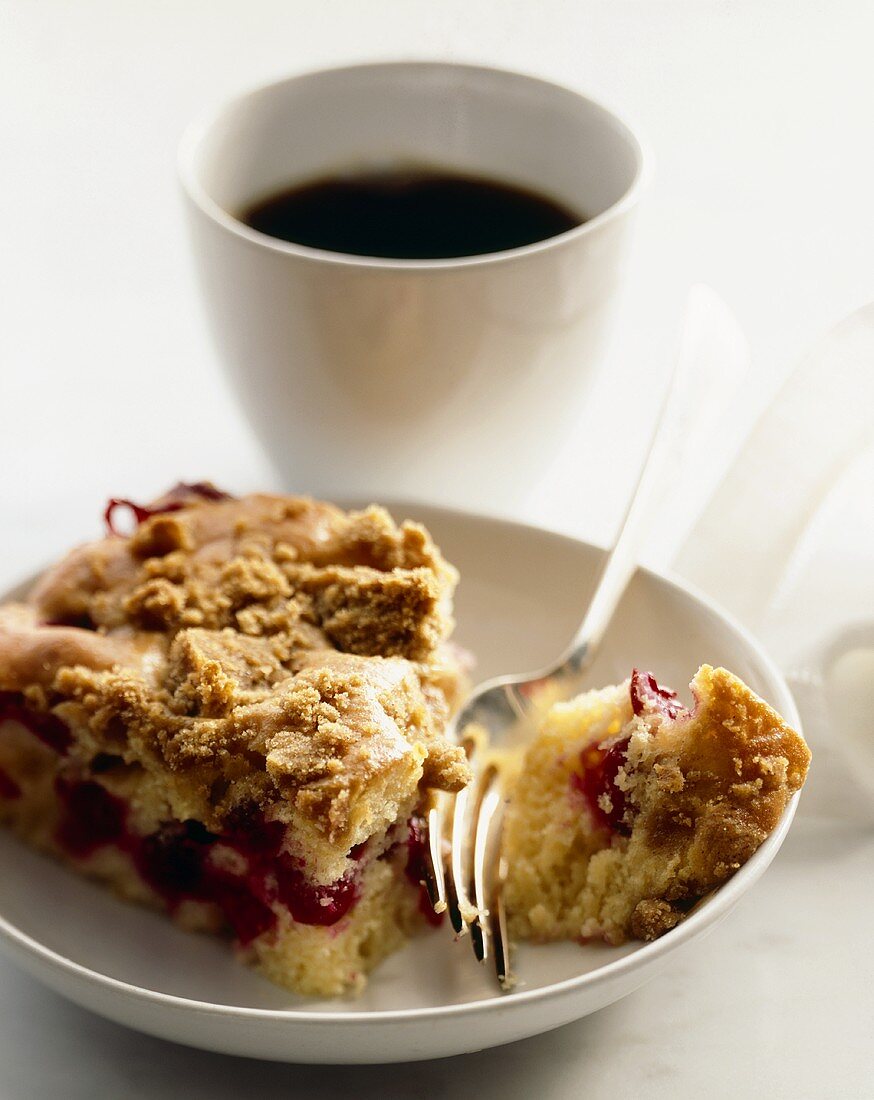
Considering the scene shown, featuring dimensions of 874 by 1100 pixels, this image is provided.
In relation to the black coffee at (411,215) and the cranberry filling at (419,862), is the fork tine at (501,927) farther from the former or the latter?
the black coffee at (411,215)

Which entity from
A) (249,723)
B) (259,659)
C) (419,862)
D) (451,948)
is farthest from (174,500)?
(451,948)

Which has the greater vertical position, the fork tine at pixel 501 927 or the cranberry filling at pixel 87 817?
the fork tine at pixel 501 927

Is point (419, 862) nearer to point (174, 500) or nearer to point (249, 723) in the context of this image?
point (249, 723)

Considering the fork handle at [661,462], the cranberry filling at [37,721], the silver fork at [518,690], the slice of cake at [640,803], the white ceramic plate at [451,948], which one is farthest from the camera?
the fork handle at [661,462]

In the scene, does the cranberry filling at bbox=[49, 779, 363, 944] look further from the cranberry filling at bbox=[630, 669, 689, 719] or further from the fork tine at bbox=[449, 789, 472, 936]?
the cranberry filling at bbox=[630, 669, 689, 719]

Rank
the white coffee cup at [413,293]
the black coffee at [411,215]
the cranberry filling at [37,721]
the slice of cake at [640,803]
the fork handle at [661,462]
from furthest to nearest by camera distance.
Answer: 1. the black coffee at [411,215]
2. the white coffee cup at [413,293]
3. the fork handle at [661,462]
4. the cranberry filling at [37,721]
5. the slice of cake at [640,803]

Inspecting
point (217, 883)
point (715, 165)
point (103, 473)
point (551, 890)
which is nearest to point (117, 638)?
point (217, 883)

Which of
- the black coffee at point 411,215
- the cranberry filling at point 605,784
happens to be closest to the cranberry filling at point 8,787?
the cranberry filling at point 605,784
